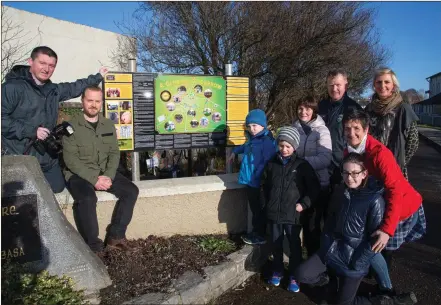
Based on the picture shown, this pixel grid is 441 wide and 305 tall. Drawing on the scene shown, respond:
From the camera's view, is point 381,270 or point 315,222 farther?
point 315,222

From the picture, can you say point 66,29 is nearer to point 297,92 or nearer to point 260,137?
point 297,92

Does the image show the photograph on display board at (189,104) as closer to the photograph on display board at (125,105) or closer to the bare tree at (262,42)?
the photograph on display board at (125,105)

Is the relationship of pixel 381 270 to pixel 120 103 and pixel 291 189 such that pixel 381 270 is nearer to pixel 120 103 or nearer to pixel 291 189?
pixel 291 189

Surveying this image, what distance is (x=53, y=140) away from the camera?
3.47m

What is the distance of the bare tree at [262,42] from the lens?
9.05 m

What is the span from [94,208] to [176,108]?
2.04 metres

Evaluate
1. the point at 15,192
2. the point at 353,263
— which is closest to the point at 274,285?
the point at 353,263

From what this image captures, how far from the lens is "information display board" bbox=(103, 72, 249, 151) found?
479cm

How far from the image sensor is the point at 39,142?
3.48 meters

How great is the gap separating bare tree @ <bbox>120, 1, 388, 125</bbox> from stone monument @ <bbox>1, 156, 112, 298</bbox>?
23.0ft

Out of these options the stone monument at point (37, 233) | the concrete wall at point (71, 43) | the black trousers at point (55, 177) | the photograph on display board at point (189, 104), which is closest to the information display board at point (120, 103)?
the photograph on display board at point (189, 104)

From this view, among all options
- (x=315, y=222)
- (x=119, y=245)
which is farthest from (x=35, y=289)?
(x=315, y=222)

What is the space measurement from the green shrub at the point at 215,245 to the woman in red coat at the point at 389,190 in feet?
4.82

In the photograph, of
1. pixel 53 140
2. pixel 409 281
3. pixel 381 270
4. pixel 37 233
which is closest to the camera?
pixel 37 233
